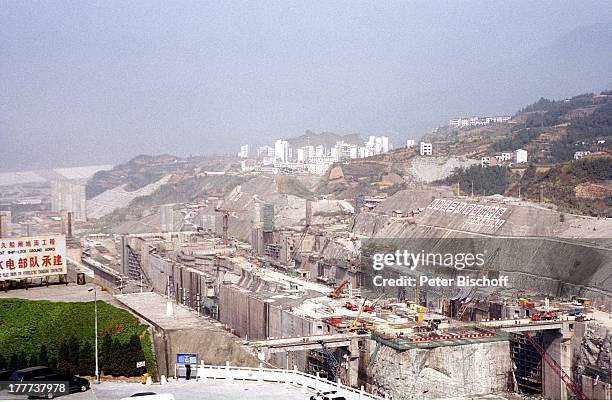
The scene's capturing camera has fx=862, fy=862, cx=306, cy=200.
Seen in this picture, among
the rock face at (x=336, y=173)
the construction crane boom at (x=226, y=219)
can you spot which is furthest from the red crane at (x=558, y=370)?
the rock face at (x=336, y=173)

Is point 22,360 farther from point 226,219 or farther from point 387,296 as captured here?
point 226,219

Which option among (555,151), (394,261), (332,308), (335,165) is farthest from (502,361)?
(335,165)

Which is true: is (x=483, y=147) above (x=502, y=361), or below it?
above

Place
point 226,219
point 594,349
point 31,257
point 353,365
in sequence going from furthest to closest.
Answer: point 226,219, point 594,349, point 353,365, point 31,257

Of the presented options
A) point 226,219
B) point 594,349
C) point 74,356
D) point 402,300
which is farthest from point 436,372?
point 226,219

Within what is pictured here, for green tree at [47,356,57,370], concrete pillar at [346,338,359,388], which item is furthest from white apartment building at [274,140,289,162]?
green tree at [47,356,57,370]

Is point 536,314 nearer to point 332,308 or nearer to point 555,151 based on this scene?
point 332,308

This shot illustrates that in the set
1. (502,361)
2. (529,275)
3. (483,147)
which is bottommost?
(502,361)

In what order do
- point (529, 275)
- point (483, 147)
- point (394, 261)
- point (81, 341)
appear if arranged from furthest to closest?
point (483, 147), point (394, 261), point (529, 275), point (81, 341)
